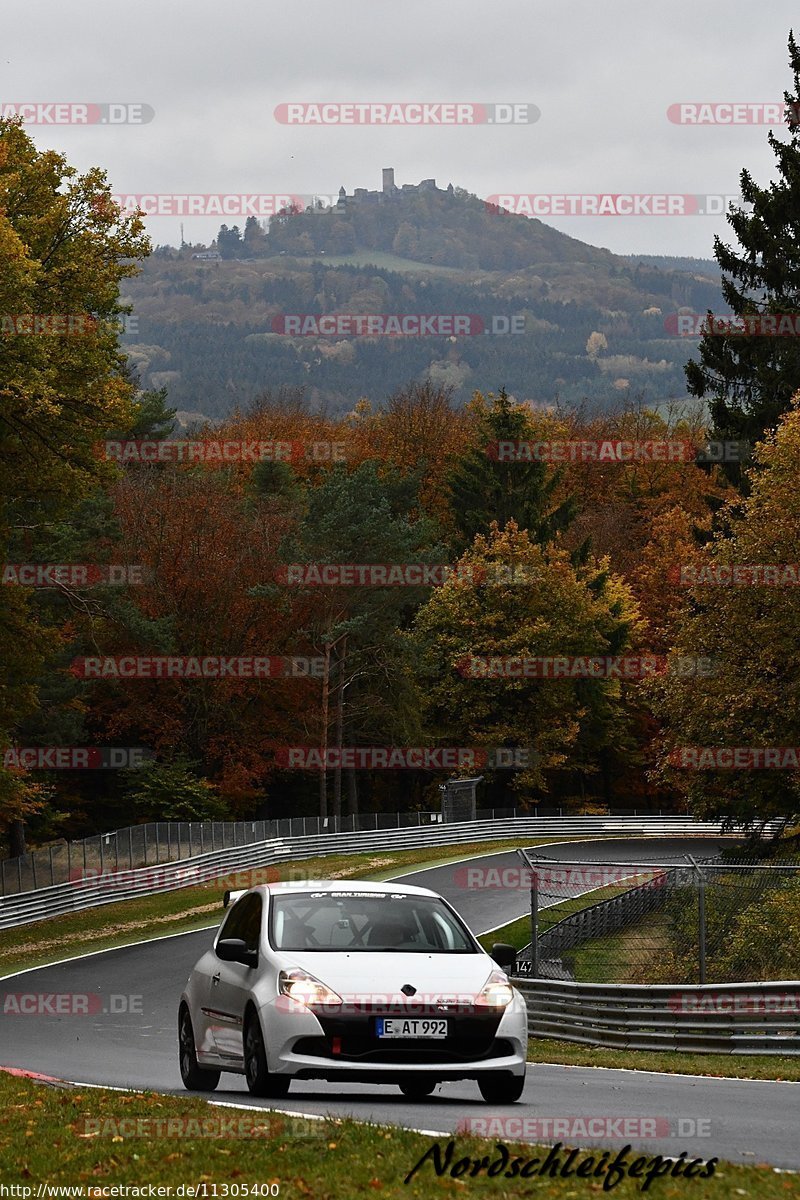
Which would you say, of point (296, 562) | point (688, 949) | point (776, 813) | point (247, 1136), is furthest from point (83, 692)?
point (247, 1136)

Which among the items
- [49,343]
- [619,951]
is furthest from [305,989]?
[49,343]

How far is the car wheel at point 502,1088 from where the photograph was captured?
11.8 m

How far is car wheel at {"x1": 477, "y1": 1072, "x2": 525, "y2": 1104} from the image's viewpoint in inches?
464

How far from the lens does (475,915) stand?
135 feet

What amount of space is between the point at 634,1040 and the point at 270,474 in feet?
231

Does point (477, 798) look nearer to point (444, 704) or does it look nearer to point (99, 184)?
point (444, 704)

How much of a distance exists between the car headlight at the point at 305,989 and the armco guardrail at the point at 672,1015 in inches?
259

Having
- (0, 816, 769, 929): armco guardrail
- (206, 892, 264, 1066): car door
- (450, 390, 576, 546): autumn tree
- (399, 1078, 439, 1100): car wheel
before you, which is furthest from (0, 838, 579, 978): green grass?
(450, 390, 576, 546): autumn tree

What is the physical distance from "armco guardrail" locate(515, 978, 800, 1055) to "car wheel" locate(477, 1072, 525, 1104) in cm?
539

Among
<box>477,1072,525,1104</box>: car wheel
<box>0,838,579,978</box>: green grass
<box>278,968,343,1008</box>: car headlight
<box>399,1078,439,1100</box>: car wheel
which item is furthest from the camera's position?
<box>0,838,579,978</box>: green grass

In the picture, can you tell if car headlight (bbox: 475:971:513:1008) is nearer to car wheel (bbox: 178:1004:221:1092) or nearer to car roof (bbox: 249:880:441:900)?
car roof (bbox: 249:880:441:900)

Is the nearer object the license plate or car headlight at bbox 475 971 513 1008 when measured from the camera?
the license plate

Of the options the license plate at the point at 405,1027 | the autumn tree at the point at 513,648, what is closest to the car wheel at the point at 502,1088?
the license plate at the point at 405,1027

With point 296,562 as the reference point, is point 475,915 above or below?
below
